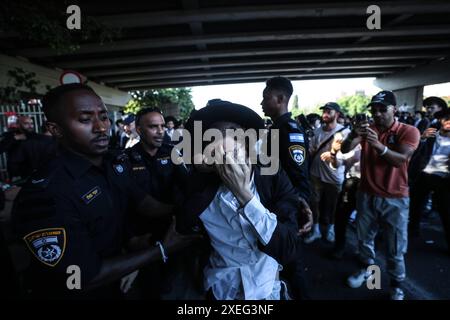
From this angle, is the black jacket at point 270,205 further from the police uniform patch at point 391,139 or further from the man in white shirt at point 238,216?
the police uniform patch at point 391,139

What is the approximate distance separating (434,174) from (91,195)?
4.83m

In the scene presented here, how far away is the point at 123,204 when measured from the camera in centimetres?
184

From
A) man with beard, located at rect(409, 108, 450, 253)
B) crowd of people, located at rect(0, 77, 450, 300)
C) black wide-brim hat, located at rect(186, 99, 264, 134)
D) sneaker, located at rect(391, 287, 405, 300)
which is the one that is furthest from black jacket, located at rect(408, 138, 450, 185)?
black wide-brim hat, located at rect(186, 99, 264, 134)

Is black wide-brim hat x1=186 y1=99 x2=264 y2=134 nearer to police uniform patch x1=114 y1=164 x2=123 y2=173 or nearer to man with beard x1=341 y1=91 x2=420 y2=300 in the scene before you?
police uniform patch x1=114 y1=164 x2=123 y2=173

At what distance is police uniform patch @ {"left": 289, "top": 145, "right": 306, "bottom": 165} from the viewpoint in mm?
2510

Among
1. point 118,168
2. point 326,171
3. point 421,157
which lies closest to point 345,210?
point 326,171

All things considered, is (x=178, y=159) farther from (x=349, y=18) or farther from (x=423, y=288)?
(x=349, y=18)

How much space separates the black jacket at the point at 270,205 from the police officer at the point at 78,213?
0.22 m

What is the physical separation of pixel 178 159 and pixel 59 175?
1.95 meters

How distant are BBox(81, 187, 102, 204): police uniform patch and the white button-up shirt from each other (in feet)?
2.27

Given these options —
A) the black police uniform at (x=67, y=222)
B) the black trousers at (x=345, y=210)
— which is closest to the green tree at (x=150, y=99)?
the black trousers at (x=345, y=210)

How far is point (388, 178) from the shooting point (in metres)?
2.94
